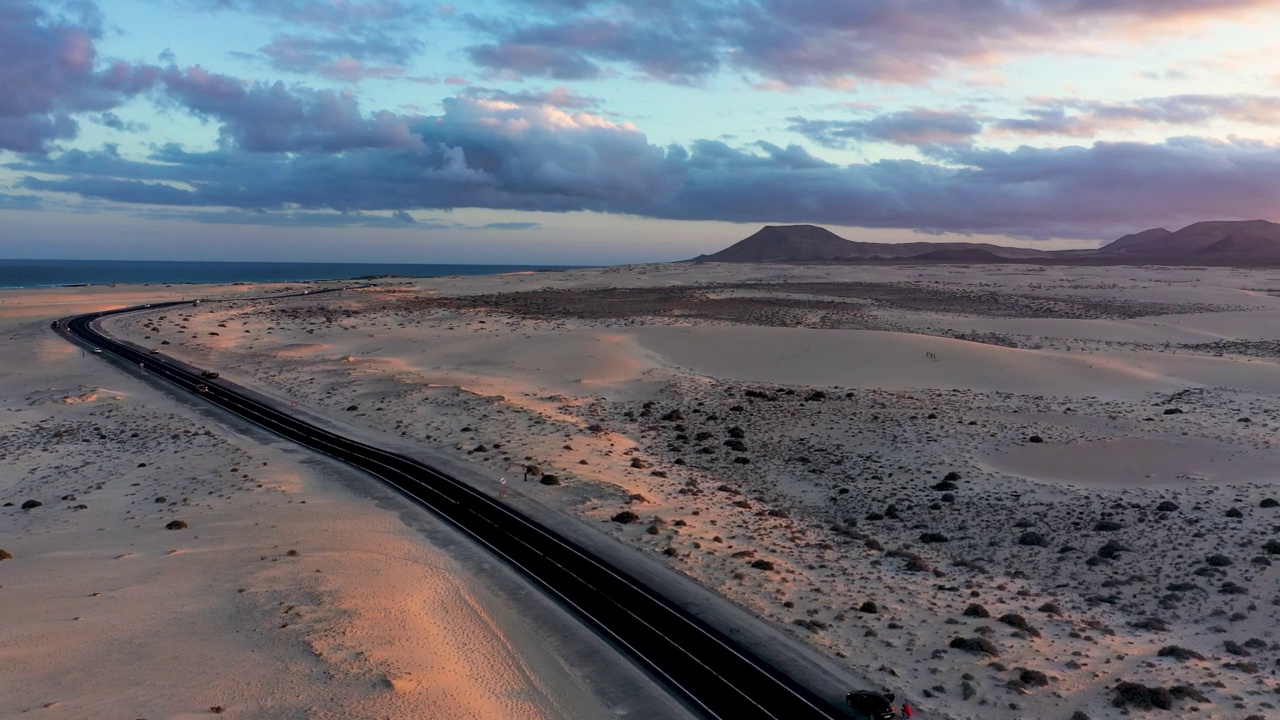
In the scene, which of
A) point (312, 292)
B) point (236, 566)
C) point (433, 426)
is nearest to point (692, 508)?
point (236, 566)

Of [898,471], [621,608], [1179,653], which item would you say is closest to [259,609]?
[621,608]

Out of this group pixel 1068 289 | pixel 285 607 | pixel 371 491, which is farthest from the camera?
pixel 1068 289

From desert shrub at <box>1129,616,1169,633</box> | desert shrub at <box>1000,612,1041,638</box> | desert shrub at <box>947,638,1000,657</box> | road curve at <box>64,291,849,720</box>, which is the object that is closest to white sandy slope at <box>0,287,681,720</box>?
road curve at <box>64,291,849,720</box>

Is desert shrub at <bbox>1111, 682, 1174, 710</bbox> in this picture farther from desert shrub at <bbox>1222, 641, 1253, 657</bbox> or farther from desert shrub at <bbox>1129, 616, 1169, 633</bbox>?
desert shrub at <bbox>1129, 616, 1169, 633</bbox>

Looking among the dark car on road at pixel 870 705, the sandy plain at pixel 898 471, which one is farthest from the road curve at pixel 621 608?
the sandy plain at pixel 898 471

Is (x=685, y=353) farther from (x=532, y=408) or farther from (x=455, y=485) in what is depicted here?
(x=455, y=485)

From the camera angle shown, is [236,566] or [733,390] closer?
[236,566]

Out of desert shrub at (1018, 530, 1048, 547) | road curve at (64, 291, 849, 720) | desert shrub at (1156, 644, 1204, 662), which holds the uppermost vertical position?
desert shrub at (1018, 530, 1048, 547)
